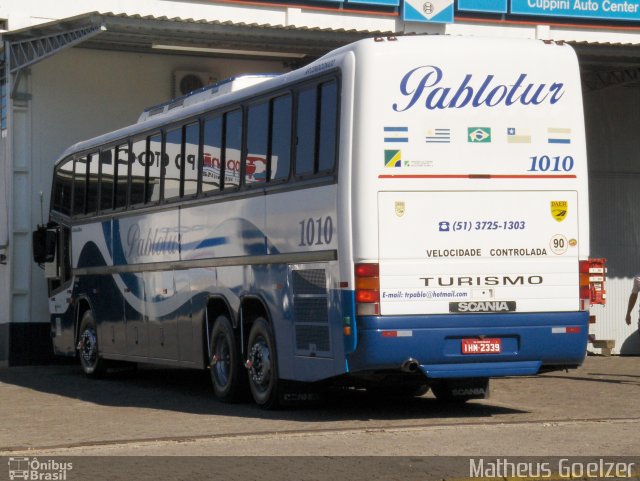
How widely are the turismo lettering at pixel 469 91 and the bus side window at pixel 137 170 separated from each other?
18.9 ft

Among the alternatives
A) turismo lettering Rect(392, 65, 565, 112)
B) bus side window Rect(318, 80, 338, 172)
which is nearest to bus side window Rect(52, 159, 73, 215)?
bus side window Rect(318, 80, 338, 172)

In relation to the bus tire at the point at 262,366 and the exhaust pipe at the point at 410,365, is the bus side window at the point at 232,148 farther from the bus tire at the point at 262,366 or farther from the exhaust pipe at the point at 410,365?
the exhaust pipe at the point at 410,365

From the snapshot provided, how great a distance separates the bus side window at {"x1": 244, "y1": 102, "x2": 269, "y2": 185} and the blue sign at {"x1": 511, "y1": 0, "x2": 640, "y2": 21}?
1244cm

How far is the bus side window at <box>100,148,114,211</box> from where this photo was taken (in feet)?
64.4

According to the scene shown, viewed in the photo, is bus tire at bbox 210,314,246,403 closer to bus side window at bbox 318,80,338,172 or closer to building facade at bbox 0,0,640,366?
bus side window at bbox 318,80,338,172

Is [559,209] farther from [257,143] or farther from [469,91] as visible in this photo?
[257,143]

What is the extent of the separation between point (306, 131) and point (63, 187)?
8.84m

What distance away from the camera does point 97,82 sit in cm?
2452

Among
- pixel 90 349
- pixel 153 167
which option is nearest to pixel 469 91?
pixel 153 167

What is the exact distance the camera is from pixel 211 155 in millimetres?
16125

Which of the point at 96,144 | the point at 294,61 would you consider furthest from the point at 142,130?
the point at 294,61

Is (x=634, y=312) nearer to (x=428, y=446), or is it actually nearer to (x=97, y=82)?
(x=97, y=82)

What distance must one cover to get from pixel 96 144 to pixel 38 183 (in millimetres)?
3978

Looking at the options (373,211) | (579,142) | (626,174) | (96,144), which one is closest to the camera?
(373,211)
